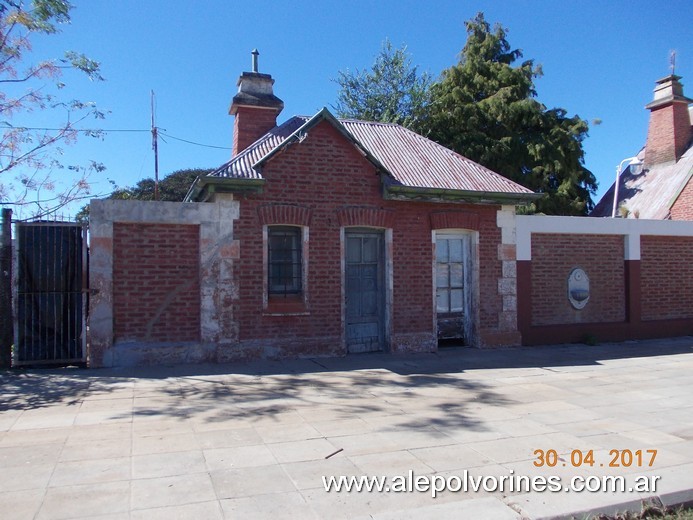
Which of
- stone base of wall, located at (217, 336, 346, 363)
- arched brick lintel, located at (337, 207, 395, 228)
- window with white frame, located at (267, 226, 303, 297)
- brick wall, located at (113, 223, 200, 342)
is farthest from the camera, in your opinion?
arched brick lintel, located at (337, 207, 395, 228)

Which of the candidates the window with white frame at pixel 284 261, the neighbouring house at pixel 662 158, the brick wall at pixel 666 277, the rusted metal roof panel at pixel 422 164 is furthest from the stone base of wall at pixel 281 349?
the neighbouring house at pixel 662 158

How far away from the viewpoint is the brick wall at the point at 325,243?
9.37 meters

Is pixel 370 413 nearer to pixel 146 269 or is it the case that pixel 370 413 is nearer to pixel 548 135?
pixel 146 269

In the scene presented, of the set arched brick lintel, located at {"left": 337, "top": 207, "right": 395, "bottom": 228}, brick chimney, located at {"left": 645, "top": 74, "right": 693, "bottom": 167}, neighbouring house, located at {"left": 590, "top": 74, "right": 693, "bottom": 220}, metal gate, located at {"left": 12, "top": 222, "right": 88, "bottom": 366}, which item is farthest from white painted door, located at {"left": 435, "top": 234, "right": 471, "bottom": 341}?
brick chimney, located at {"left": 645, "top": 74, "right": 693, "bottom": 167}

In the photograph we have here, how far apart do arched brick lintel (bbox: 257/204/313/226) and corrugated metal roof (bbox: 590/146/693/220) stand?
50.8ft

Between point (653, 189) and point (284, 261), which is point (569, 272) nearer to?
point (284, 261)

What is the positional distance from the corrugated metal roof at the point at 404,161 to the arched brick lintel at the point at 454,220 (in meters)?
Result: 0.52

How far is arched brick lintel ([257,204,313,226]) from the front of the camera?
9445mm

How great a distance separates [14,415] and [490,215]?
8.77 metres

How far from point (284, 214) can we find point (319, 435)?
15.8 ft

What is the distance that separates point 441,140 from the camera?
2395 centimetres

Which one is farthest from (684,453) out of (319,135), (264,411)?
(319,135)

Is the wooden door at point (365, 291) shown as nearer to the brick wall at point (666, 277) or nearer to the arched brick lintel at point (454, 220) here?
the arched brick lintel at point (454, 220)

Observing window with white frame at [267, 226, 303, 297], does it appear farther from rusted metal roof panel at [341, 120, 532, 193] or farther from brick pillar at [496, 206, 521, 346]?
brick pillar at [496, 206, 521, 346]
